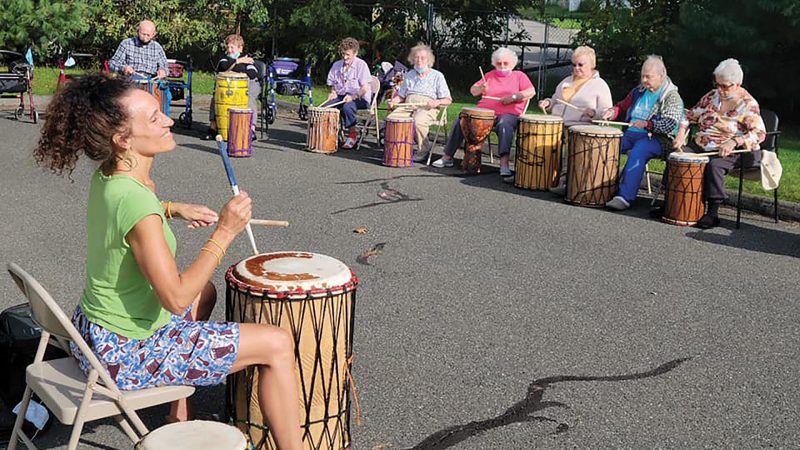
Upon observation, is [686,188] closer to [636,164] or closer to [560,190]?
[636,164]

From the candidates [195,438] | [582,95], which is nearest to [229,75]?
[582,95]

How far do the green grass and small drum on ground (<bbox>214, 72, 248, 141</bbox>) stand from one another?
292 centimetres

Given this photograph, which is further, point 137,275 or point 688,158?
point 688,158

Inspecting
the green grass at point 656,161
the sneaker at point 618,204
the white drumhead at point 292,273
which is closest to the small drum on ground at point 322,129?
the green grass at point 656,161

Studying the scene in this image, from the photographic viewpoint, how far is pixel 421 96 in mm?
12055

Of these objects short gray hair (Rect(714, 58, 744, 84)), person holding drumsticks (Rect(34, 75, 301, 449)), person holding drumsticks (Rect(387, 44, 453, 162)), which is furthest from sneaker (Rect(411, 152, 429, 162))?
person holding drumsticks (Rect(34, 75, 301, 449))

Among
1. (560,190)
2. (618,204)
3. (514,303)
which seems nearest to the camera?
(514,303)

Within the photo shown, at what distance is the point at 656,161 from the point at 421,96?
2.81 m

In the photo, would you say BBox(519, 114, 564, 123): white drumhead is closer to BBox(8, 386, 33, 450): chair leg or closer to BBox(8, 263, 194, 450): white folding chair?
BBox(8, 263, 194, 450): white folding chair

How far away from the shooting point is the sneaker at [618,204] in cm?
934

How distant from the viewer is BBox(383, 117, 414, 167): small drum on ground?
1139cm

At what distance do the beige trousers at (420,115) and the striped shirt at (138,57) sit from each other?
139 inches

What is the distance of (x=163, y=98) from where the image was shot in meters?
13.9

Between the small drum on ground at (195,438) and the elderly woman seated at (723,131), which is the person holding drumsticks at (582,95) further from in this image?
the small drum on ground at (195,438)
